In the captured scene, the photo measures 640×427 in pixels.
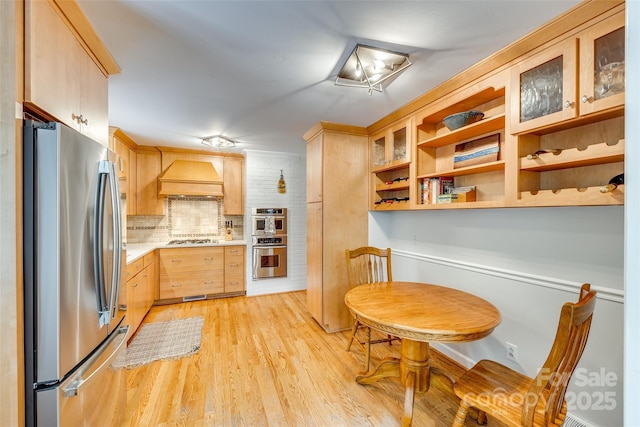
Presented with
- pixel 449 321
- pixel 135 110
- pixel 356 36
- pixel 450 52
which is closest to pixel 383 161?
pixel 450 52

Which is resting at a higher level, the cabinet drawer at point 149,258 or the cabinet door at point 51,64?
the cabinet door at point 51,64

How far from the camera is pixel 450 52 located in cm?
167

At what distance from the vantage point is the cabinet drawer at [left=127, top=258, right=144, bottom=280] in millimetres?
2662

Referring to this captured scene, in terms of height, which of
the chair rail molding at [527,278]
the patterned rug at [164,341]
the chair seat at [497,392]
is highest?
the chair rail molding at [527,278]

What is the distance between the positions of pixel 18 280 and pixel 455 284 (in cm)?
283

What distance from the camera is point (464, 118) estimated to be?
80.4 inches

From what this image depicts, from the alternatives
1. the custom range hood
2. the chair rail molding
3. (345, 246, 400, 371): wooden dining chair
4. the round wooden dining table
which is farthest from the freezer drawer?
the custom range hood

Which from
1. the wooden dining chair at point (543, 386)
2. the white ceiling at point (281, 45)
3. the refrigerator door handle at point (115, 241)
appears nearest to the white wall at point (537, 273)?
the wooden dining chair at point (543, 386)

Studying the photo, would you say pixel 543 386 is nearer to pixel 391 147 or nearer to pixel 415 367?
pixel 415 367

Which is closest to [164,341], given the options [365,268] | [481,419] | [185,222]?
[185,222]

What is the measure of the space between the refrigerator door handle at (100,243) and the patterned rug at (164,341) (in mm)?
1201

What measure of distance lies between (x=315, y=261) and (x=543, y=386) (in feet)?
7.71

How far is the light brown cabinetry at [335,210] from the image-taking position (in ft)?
9.95

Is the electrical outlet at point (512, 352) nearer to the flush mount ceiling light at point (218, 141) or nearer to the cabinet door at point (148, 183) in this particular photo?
the flush mount ceiling light at point (218, 141)
